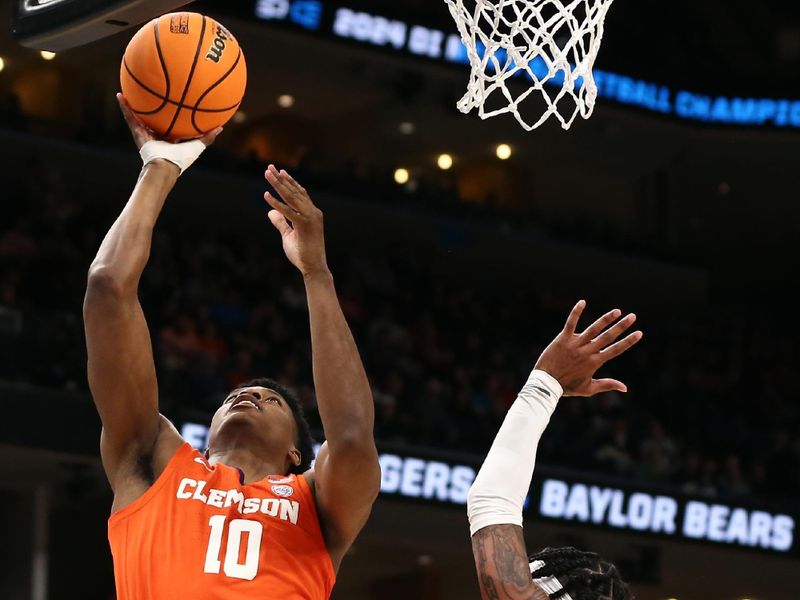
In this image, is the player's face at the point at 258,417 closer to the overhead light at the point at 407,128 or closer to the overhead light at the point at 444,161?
the overhead light at the point at 407,128

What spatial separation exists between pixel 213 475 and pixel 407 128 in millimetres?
15596

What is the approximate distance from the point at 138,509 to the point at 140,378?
278mm

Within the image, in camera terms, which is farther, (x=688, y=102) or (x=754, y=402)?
(x=688, y=102)

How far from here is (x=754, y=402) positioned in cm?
1602

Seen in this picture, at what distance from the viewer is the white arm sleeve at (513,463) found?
278 centimetres

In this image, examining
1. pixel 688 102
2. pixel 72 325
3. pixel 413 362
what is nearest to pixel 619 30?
pixel 688 102

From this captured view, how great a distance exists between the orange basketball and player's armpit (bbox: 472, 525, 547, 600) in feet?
4.11

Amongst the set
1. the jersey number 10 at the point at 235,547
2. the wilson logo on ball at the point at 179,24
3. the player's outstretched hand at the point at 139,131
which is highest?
the wilson logo on ball at the point at 179,24

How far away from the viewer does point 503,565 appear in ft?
8.84

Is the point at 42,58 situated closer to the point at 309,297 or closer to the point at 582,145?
the point at 582,145

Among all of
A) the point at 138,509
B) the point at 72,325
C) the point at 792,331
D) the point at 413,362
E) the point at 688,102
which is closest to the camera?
the point at 138,509

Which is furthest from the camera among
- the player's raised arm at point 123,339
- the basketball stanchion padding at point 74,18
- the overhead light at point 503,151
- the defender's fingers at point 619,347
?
the overhead light at point 503,151

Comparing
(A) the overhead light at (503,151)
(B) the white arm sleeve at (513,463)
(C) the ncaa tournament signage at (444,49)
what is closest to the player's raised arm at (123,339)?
(B) the white arm sleeve at (513,463)

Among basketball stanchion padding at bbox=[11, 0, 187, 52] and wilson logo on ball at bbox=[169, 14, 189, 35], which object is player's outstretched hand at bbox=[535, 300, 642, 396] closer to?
wilson logo on ball at bbox=[169, 14, 189, 35]
